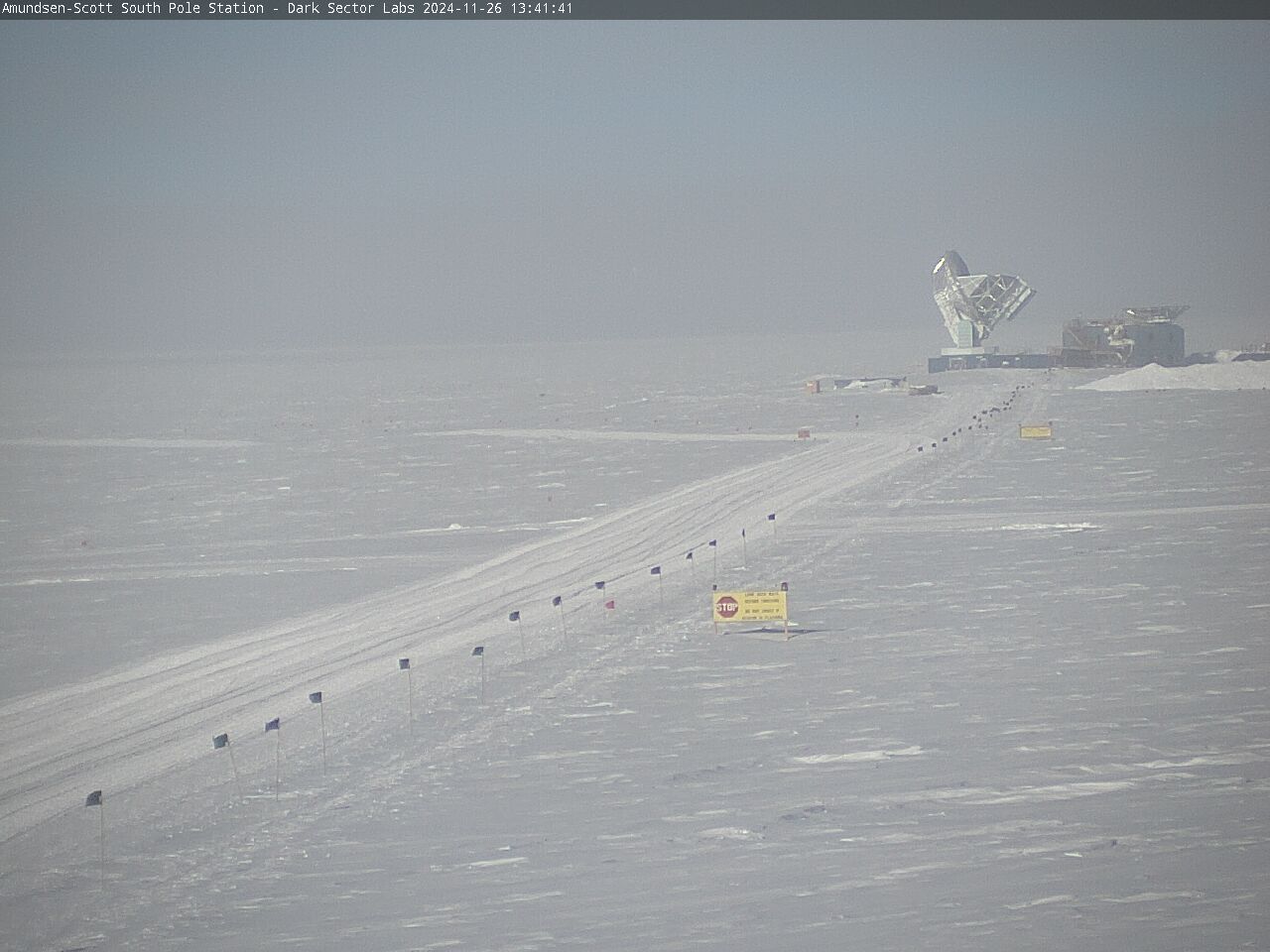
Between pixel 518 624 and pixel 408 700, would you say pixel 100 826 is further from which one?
pixel 518 624

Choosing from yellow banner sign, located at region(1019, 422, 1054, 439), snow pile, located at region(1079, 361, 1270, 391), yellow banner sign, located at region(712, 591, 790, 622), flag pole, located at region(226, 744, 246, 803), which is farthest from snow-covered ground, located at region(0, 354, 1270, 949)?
snow pile, located at region(1079, 361, 1270, 391)

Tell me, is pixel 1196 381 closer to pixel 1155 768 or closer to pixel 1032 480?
pixel 1032 480

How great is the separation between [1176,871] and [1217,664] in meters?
8.18

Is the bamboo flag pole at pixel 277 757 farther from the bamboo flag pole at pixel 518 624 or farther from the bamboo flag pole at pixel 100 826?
the bamboo flag pole at pixel 518 624

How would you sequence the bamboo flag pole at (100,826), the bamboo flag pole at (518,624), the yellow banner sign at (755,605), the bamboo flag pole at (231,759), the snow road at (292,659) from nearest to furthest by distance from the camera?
1. the bamboo flag pole at (100,826)
2. the bamboo flag pole at (231,759)
3. the snow road at (292,659)
4. the bamboo flag pole at (518,624)
5. the yellow banner sign at (755,605)

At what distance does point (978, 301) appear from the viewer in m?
153

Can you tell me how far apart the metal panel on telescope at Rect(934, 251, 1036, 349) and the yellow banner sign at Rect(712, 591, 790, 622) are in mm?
136549

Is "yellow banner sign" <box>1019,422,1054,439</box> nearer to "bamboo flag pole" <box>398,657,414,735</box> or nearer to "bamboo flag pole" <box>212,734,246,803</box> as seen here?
"bamboo flag pole" <box>398,657,414,735</box>

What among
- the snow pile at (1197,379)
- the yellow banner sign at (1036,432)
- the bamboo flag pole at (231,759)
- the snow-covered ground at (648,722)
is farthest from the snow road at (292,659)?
the snow pile at (1197,379)

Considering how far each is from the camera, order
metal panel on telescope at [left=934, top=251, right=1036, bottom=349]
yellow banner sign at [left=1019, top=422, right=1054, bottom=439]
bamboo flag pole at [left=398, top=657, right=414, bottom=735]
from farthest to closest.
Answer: metal panel on telescope at [left=934, top=251, right=1036, bottom=349]
yellow banner sign at [left=1019, top=422, right=1054, bottom=439]
bamboo flag pole at [left=398, top=657, right=414, bottom=735]

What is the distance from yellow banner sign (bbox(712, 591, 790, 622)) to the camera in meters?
21.9

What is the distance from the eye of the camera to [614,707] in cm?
1805

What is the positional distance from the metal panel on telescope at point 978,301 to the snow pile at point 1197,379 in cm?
5762

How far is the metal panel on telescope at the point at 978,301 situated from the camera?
15175cm
